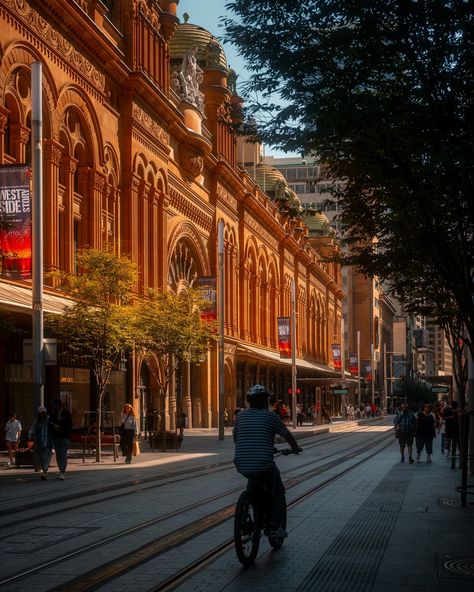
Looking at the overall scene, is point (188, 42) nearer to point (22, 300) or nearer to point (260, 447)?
point (22, 300)

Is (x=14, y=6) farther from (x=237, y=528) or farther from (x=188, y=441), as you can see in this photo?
(x=237, y=528)

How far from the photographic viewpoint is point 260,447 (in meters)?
10.9

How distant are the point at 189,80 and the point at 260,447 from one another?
49077mm

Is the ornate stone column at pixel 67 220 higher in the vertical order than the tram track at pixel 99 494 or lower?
higher

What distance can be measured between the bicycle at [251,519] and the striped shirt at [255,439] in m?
0.19

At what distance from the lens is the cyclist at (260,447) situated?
1080cm

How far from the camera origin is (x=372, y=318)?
15825 cm

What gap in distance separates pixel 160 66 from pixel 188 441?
18715 millimetres

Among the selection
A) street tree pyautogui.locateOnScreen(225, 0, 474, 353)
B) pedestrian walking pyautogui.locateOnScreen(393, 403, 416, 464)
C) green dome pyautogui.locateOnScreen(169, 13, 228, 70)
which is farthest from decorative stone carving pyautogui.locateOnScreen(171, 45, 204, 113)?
street tree pyautogui.locateOnScreen(225, 0, 474, 353)

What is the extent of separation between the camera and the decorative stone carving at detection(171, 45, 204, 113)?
57.0 metres

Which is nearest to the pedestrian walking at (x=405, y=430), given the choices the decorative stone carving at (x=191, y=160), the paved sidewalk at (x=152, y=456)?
the paved sidewalk at (x=152, y=456)

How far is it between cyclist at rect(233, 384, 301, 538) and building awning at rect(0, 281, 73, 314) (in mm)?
16285

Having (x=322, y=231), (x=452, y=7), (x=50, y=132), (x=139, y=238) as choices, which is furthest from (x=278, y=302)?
(x=452, y=7)

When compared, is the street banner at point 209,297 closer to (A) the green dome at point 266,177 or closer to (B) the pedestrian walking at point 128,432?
(B) the pedestrian walking at point 128,432
